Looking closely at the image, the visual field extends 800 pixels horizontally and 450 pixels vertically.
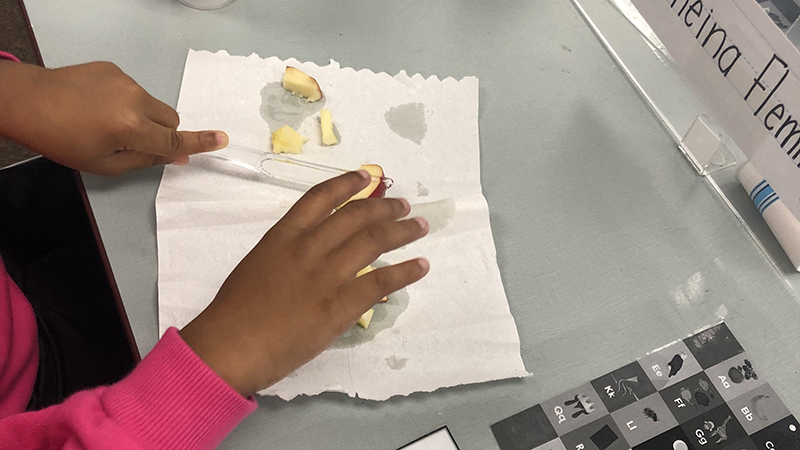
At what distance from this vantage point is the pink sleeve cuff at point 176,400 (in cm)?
43

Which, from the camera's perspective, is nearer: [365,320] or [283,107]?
[365,320]

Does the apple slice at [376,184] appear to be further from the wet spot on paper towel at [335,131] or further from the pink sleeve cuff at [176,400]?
the pink sleeve cuff at [176,400]

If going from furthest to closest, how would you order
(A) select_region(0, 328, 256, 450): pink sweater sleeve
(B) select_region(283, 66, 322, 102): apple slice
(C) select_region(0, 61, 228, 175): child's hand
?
(B) select_region(283, 66, 322, 102): apple slice
(C) select_region(0, 61, 228, 175): child's hand
(A) select_region(0, 328, 256, 450): pink sweater sleeve

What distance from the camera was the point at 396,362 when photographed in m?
0.51

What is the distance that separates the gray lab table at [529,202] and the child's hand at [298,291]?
69 mm

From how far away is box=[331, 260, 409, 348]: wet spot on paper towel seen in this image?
521 mm

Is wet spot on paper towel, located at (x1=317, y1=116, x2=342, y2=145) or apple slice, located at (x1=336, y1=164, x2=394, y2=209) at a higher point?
wet spot on paper towel, located at (x1=317, y1=116, x2=342, y2=145)

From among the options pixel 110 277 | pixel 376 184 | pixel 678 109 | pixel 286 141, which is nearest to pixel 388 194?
pixel 376 184

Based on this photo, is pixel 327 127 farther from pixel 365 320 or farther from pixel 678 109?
pixel 678 109

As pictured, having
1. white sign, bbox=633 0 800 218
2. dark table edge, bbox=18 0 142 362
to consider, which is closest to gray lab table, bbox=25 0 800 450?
dark table edge, bbox=18 0 142 362

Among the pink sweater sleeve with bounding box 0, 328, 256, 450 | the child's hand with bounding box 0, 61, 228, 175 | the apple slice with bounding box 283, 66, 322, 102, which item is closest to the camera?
the pink sweater sleeve with bounding box 0, 328, 256, 450

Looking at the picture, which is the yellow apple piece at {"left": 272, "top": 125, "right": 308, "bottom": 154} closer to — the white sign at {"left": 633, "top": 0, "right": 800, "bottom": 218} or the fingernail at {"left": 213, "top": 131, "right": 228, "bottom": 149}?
the fingernail at {"left": 213, "top": 131, "right": 228, "bottom": 149}

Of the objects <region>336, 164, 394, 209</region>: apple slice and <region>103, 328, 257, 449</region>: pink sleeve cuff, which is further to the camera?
<region>336, 164, 394, 209</region>: apple slice

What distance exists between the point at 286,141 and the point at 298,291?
203 mm
